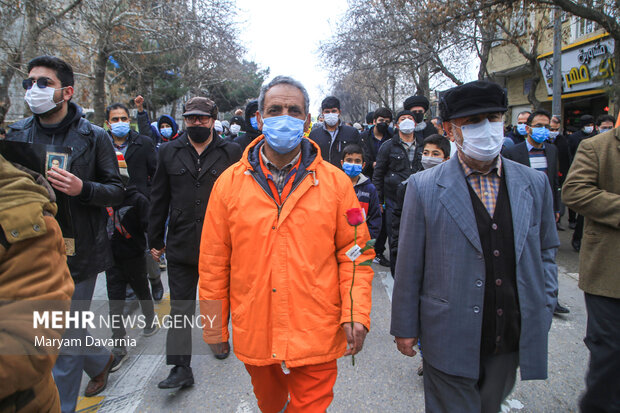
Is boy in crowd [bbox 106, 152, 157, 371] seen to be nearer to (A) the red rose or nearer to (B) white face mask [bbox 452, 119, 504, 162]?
(A) the red rose

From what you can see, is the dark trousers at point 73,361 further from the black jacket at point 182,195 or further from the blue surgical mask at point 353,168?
the blue surgical mask at point 353,168

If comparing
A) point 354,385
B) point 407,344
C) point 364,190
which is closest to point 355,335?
point 407,344

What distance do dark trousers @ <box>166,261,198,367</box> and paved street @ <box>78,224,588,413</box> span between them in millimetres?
278

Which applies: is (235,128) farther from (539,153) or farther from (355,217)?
(355,217)

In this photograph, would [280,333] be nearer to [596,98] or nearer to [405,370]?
[405,370]

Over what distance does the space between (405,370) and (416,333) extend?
1.64 metres

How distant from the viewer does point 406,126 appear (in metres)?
5.89

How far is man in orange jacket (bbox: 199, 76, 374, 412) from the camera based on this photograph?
2.04m

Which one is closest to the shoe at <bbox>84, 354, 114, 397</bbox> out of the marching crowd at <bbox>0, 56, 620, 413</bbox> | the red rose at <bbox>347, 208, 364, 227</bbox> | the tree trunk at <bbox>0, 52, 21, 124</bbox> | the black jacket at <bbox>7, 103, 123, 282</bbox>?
the marching crowd at <bbox>0, 56, 620, 413</bbox>

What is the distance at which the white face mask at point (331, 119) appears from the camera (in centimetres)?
696

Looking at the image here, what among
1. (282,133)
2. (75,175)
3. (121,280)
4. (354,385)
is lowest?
(354,385)

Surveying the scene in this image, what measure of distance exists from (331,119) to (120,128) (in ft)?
10.9

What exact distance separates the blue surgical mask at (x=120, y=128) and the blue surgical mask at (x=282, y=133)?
11.1ft

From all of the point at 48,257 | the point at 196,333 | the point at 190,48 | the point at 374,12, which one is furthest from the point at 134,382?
the point at 374,12
